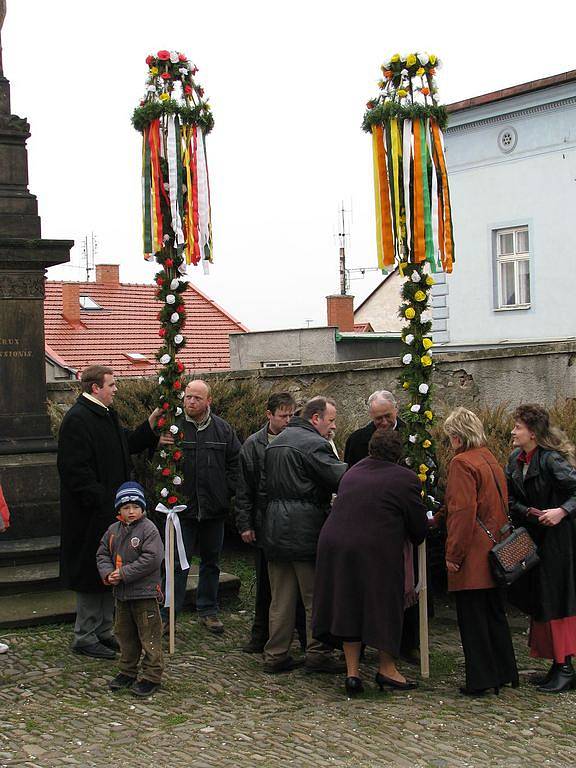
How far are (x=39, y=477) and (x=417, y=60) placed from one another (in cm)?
461

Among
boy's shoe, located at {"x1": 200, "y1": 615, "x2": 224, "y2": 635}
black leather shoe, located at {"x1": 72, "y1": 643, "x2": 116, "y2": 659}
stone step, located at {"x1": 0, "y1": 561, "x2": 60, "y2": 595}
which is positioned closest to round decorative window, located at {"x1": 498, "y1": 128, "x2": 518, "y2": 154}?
stone step, located at {"x1": 0, "y1": 561, "x2": 60, "y2": 595}

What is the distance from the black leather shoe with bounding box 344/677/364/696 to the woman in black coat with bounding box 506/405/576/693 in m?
1.16

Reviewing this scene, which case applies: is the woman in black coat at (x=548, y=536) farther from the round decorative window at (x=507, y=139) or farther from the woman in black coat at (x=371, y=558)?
the round decorative window at (x=507, y=139)

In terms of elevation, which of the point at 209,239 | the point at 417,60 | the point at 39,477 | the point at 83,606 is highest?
the point at 417,60

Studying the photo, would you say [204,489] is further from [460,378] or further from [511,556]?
[460,378]

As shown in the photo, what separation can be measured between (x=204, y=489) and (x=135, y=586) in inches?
71.9

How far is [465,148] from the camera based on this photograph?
990 inches

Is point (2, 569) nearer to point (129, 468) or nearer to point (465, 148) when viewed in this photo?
point (129, 468)

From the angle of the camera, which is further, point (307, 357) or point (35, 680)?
point (307, 357)

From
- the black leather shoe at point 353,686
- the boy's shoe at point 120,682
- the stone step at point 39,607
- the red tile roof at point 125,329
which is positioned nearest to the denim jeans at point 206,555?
the stone step at point 39,607

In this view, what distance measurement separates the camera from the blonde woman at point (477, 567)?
6613 millimetres

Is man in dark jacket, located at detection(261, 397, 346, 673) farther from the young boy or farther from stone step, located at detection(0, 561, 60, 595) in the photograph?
stone step, located at detection(0, 561, 60, 595)

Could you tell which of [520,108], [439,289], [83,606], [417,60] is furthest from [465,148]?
[83,606]

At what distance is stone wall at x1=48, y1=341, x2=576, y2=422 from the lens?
12.1 m
